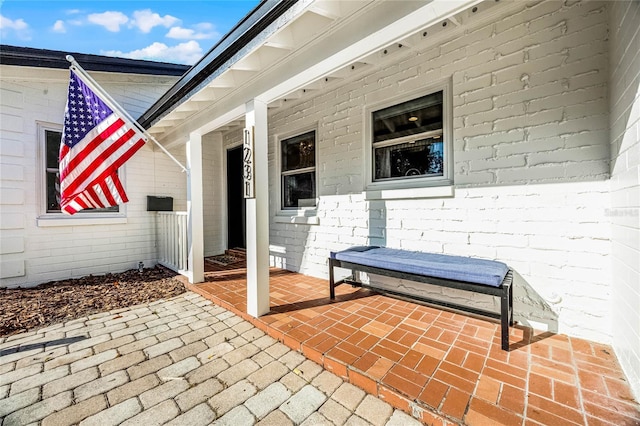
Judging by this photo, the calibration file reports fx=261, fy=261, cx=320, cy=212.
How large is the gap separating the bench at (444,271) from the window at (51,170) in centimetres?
473

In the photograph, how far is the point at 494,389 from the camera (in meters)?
1.65

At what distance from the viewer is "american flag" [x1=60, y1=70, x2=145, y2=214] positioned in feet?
10.8

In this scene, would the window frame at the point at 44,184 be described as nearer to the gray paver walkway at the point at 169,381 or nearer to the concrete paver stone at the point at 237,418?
the gray paver walkway at the point at 169,381

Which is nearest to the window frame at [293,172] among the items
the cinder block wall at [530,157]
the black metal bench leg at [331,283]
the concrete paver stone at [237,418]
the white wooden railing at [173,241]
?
the black metal bench leg at [331,283]

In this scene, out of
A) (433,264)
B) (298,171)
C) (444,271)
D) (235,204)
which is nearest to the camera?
(444,271)

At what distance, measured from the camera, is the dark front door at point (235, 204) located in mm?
6137

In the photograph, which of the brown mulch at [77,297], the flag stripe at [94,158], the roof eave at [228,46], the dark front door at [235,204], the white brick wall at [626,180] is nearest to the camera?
the white brick wall at [626,180]

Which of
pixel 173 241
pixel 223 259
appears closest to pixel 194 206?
pixel 173 241

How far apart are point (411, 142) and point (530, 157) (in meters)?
1.20

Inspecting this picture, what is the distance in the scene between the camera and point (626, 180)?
1646 mm

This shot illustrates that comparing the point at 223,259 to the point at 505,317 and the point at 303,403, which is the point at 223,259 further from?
the point at 505,317

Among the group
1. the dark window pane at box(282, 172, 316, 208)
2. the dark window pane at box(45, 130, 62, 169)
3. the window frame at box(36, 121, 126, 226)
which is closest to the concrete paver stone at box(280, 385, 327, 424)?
the dark window pane at box(282, 172, 316, 208)

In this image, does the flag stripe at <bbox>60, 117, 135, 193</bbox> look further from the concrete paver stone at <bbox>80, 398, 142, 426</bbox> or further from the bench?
the bench

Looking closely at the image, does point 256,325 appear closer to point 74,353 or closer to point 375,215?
point 74,353
